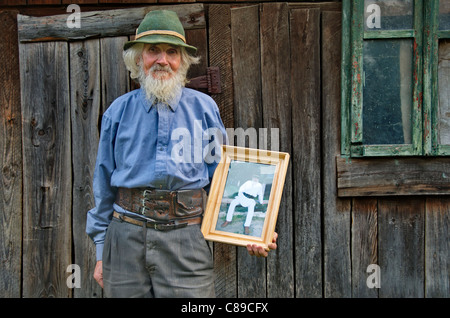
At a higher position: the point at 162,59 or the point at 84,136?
the point at 162,59

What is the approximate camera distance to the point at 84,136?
3.03m

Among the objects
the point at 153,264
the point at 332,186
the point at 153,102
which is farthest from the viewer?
the point at 332,186

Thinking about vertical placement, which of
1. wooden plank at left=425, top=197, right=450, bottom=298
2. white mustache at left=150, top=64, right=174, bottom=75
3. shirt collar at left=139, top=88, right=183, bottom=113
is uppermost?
white mustache at left=150, top=64, right=174, bottom=75

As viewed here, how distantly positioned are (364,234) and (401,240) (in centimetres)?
25

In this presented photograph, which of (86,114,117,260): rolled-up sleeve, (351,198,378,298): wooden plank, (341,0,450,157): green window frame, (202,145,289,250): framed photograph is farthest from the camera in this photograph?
(351,198,378,298): wooden plank

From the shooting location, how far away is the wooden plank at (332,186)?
3008mm

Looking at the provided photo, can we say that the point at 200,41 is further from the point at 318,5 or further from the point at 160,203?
the point at 160,203

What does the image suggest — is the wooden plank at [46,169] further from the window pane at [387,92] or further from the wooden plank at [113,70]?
the window pane at [387,92]

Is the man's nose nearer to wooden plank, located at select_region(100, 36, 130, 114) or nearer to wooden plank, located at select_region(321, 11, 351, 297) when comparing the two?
wooden plank, located at select_region(100, 36, 130, 114)

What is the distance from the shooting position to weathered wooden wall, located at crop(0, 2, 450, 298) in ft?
9.83

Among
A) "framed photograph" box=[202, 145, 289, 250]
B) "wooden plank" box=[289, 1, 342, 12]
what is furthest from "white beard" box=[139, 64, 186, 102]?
"wooden plank" box=[289, 1, 342, 12]

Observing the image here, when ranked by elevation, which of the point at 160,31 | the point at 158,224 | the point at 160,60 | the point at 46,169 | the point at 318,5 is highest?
the point at 318,5

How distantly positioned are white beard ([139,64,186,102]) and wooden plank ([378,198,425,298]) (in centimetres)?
159

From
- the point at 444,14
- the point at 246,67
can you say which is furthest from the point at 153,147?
the point at 444,14
